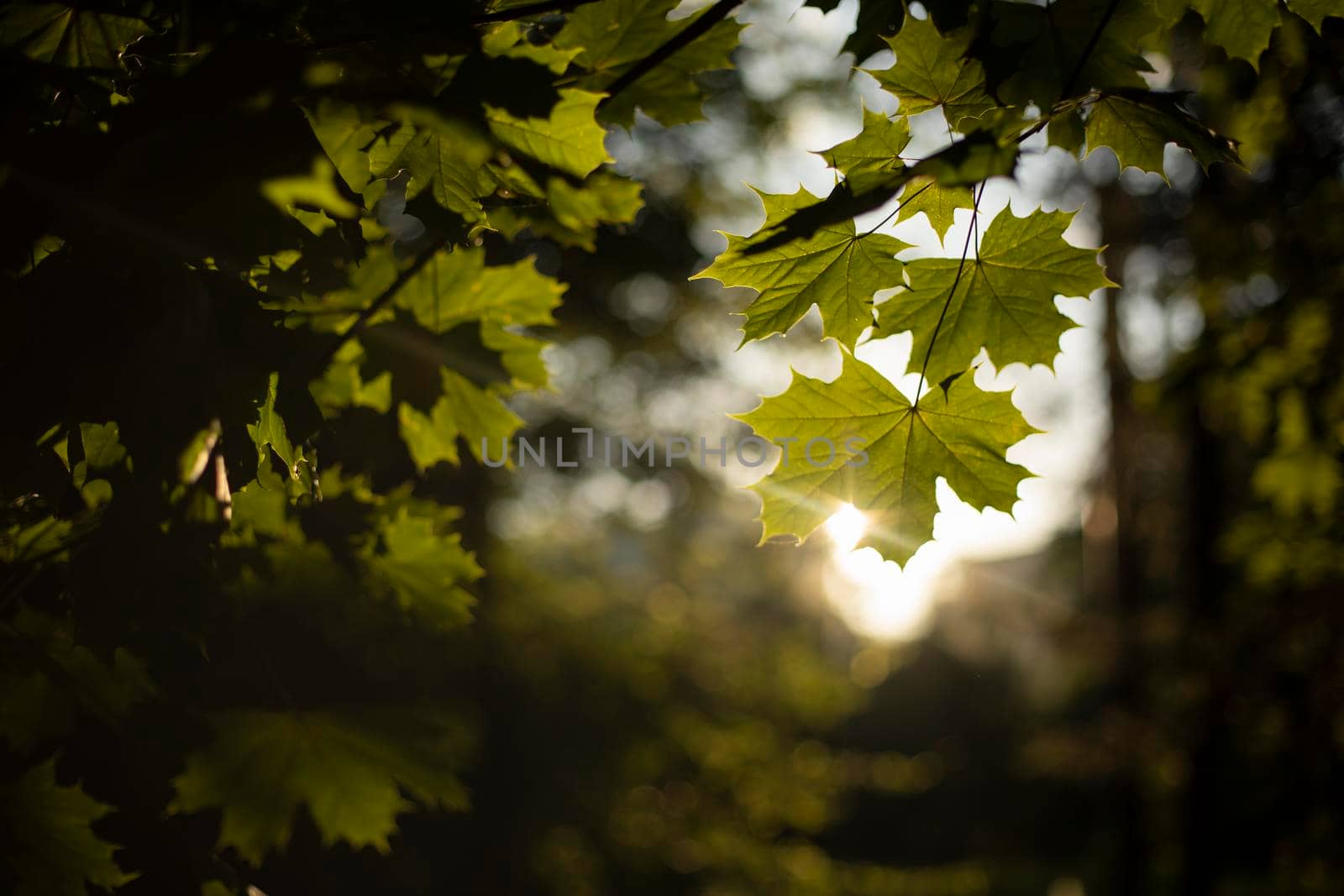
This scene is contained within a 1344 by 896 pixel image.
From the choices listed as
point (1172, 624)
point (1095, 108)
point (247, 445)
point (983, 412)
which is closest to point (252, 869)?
point (247, 445)

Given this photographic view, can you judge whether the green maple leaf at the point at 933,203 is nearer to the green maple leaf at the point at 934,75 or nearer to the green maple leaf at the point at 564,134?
the green maple leaf at the point at 934,75

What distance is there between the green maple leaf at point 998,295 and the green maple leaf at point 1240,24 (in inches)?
16.8

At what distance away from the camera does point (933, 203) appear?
60.1 inches

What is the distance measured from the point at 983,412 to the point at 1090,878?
22.4m

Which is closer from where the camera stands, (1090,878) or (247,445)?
(247,445)

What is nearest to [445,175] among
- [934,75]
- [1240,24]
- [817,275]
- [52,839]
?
[817,275]

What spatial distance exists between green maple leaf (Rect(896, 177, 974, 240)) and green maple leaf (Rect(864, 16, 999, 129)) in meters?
0.13

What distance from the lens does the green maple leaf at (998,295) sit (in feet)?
5.03

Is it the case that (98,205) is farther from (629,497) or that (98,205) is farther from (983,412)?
(629,497)

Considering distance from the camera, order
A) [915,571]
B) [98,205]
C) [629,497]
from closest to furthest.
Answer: [98,205] < [915,571] < [629,497]

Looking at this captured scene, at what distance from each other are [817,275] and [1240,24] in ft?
3.00

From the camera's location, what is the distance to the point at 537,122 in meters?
1.33

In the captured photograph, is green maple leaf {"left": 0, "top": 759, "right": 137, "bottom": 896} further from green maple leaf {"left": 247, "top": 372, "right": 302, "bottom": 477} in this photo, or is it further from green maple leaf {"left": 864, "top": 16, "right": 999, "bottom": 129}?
green maple leaf {"left": 864, "top": 16, "right": 999, "bottom": 129}

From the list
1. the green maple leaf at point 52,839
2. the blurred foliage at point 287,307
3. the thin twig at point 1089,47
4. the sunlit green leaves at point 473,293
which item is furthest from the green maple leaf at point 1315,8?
the green maple leaf at point 52,839
